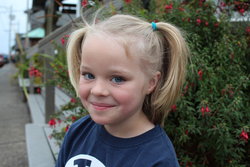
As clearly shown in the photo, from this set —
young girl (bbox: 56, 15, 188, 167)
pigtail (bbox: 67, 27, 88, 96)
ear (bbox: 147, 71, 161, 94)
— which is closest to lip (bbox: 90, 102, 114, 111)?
young girl (bbox: 56, 15, 188, 167)

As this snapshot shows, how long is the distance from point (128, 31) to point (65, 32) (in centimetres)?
221

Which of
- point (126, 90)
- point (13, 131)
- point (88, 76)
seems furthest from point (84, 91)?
point (13, 131)

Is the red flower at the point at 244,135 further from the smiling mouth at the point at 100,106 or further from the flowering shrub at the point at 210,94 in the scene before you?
the smiling mouth at the point at 100,106

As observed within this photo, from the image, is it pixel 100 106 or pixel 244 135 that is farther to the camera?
pixel 244 135

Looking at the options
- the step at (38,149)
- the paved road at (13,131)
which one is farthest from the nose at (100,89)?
the paved road at (13,131)

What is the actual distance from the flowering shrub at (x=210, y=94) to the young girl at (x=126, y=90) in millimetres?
534

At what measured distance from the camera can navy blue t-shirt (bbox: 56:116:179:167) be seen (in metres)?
1.16

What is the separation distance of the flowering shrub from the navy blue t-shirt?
683 mm

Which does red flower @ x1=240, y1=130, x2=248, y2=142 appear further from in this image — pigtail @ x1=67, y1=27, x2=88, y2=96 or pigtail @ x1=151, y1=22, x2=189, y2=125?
pigtail @ x1=67, y1=27, x2=88, y2=96

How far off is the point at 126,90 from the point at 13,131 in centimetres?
453

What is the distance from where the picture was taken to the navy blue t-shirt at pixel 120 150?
1.16 meters

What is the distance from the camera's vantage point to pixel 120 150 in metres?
1.22

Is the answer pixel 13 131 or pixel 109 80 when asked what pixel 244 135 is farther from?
pixel 13 131

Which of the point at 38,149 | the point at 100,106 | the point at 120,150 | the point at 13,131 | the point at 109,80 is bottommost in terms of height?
the point at 13,131
